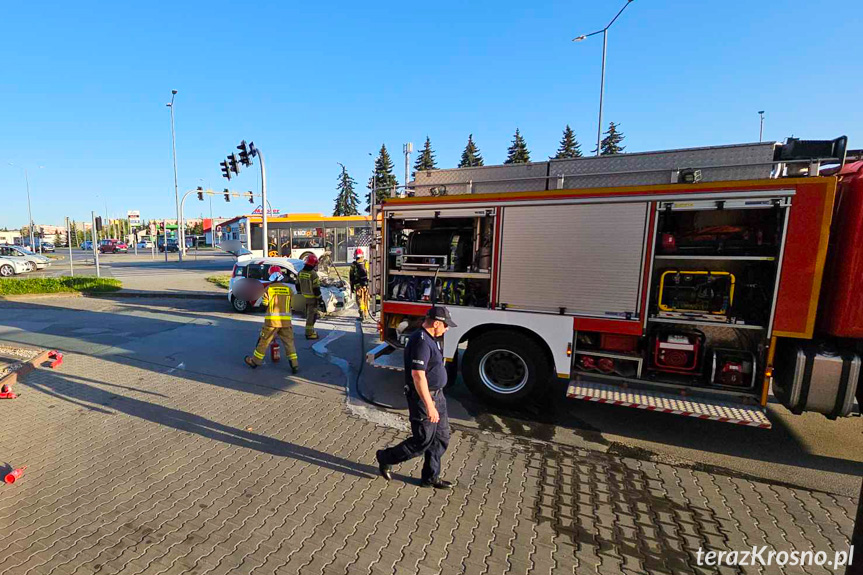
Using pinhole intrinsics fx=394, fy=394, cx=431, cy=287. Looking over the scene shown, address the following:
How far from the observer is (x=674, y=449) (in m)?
4.17

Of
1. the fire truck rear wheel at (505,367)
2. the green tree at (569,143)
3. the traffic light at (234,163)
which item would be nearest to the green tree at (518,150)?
the green tree at (569,143)

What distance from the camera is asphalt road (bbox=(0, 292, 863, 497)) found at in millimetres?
3902

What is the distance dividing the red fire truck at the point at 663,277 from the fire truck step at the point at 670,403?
0.02 m

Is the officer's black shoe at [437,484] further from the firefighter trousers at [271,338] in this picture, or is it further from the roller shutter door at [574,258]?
the firefighter trousers at [271,338]

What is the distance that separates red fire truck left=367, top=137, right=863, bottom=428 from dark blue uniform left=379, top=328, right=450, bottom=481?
1831mm

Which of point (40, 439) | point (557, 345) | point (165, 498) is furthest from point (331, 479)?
A: point (40, 439)

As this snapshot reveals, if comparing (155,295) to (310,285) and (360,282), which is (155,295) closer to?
(360,282)

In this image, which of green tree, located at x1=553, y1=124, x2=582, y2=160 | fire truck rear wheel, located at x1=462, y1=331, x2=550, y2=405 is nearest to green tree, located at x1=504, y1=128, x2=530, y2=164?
green tree, located at x1=553, y1=124, x2=582, y2=160

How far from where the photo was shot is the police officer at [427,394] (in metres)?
3.13

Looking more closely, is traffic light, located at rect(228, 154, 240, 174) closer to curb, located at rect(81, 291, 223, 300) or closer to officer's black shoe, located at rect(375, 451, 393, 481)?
curb, located at rect(81, 291, 223, 300)

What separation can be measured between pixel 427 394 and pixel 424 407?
0.47ft

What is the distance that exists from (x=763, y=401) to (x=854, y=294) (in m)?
1.28

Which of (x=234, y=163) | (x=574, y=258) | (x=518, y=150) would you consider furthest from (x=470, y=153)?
(x=574, y=258)

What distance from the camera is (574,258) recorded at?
4.59 meters
